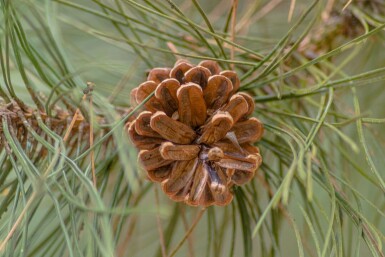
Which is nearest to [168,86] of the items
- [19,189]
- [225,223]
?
[19,189]

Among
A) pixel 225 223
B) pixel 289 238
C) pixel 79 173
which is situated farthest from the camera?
pixel 289 238

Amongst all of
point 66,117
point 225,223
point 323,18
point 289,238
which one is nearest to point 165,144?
point 66,117

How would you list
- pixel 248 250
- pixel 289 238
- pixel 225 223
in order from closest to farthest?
pixel 248 250, pixel 225 223, pixel 289 238

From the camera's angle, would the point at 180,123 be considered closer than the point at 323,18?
Yes

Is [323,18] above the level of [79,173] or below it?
above

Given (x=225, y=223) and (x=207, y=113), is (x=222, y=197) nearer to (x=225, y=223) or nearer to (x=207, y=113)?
(x=207, y=113)

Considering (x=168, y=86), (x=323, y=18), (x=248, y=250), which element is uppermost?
(x=323, y=18)
